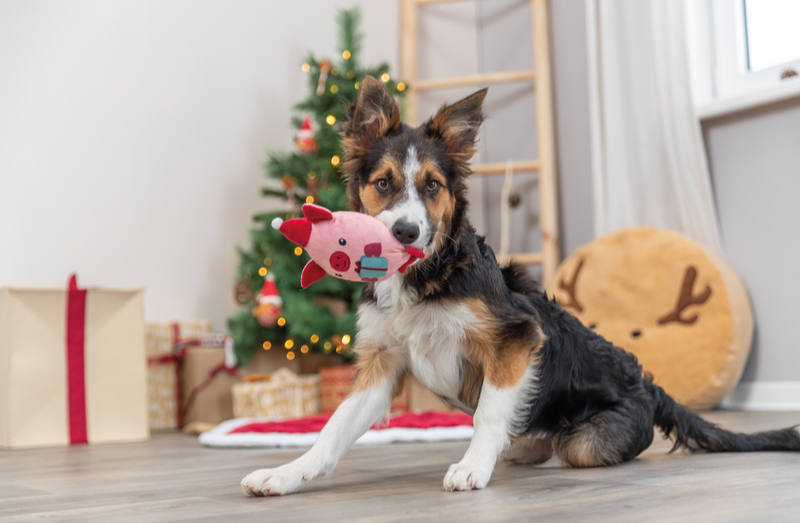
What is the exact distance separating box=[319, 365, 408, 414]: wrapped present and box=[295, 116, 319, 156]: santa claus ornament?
3.73ft

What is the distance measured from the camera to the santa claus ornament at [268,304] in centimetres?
356

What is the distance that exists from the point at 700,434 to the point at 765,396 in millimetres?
1589

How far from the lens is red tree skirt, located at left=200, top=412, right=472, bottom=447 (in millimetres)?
2662

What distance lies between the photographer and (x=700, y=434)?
193 centimetres

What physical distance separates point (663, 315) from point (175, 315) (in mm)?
2493

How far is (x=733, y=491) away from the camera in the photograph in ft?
4.46

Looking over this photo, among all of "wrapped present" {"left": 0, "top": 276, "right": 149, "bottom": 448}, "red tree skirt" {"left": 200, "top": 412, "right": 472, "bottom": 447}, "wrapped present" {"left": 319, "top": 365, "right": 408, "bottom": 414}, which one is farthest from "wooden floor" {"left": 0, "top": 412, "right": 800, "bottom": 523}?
"wrapped present" {"left": 319, "top": 365, "right": 408, "bottom": 414}

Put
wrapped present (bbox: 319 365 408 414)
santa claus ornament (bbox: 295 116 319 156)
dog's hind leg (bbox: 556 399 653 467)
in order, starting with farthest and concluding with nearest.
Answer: santa claus ornament (bbox: 295 116 319 156) < wrapped present (bbox: 319 365 408 414) < dog's hind leg (bbox: 556 399 653 467)

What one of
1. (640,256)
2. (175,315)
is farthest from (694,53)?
(175,315)

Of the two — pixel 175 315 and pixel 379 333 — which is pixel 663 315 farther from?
pixel 175 315

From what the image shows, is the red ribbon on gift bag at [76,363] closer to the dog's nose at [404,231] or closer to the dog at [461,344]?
the dog at [461,344]

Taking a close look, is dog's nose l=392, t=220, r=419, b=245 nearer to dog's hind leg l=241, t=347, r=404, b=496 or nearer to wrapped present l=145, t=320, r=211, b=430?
dog's hind leg l=241, t=347, r=404, b=496

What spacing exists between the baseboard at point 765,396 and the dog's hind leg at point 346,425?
7.27 feet

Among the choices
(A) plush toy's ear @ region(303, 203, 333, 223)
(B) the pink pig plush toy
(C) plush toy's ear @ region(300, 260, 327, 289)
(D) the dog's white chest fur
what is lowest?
(D) the dog's white chest fur
